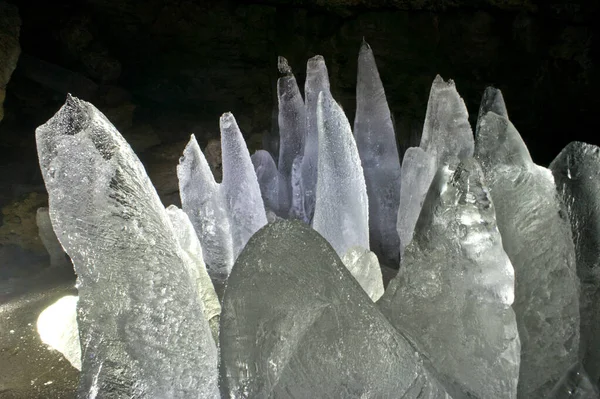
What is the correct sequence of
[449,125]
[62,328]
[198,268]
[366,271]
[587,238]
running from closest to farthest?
[587,238], [366,271], [198,268], [62,328], [449,125]

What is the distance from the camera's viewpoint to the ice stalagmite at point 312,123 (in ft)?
12.1

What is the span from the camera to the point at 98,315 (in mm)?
1461

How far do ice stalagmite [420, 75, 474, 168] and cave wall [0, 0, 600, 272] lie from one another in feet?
10.8

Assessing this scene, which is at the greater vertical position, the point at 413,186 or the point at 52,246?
the point at 413,186

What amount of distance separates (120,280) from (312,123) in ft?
7.85

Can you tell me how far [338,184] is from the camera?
8.52 feet

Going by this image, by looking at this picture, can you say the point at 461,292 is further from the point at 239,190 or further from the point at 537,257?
the point at 239,190

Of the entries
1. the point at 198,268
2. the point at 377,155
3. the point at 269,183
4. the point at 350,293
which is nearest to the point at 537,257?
the point at 350,293

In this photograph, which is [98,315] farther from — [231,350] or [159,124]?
[159,124]

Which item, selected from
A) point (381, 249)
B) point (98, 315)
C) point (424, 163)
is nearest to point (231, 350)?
point (98, 315)

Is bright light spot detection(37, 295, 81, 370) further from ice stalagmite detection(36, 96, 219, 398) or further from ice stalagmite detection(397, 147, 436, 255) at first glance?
ice stalagmite detection(397, 147, 436, 255)

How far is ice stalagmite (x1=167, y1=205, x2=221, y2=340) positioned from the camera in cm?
203

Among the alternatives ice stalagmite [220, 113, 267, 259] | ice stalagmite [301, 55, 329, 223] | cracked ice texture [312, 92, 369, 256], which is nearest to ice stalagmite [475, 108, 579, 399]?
cracked ice texture [312, 92, 369, 256]

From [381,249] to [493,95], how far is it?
1.09 metres
